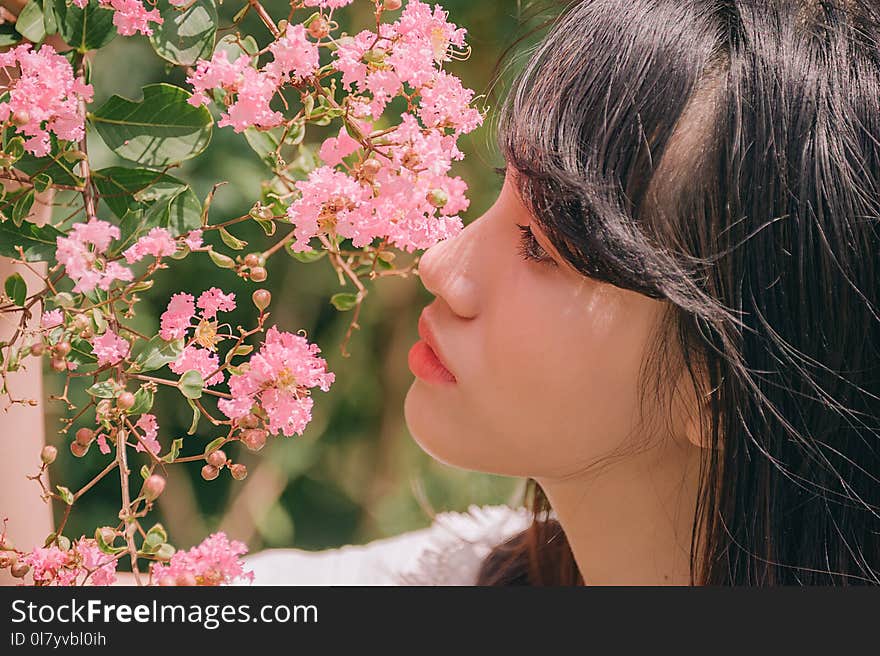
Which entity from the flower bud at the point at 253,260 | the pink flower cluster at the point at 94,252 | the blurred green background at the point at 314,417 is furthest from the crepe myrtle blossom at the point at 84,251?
the blurred green background at the point at 314,417

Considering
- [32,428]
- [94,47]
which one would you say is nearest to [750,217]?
[94,47]

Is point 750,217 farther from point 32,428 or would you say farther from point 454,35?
point 32,428

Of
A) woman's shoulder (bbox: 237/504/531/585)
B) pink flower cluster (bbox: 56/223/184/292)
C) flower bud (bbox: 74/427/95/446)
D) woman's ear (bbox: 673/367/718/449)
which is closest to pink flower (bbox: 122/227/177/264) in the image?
pink flower cluster (bbox: 56/223/184/292)

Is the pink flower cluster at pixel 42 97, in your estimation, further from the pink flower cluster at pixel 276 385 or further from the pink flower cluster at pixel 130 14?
the pink flower cluster at pixel 276 385

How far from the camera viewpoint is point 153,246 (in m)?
0.53

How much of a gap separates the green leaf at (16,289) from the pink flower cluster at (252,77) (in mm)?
157

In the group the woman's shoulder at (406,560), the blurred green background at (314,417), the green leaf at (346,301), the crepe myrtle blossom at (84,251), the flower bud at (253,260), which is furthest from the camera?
the blurred green background at (314,417)

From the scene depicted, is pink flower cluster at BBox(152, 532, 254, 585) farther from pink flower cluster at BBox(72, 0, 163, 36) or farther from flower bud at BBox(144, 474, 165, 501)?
pink flower cluster at BBox(72, 0, 163, 36)

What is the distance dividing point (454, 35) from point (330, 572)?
67 centimetres

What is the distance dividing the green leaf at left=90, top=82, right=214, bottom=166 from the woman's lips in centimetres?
24

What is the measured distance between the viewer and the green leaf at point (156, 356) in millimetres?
548

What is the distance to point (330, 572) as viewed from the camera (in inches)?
42.1

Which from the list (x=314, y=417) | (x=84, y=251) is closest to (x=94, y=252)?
(x=84, y=251)

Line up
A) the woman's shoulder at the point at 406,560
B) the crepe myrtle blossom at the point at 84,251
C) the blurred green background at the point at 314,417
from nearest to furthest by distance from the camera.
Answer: the crepe myrtle blossom at the point at 84,251
the woman's shoulder at the point at 406,560
the blurred green background at the point at 314,417
